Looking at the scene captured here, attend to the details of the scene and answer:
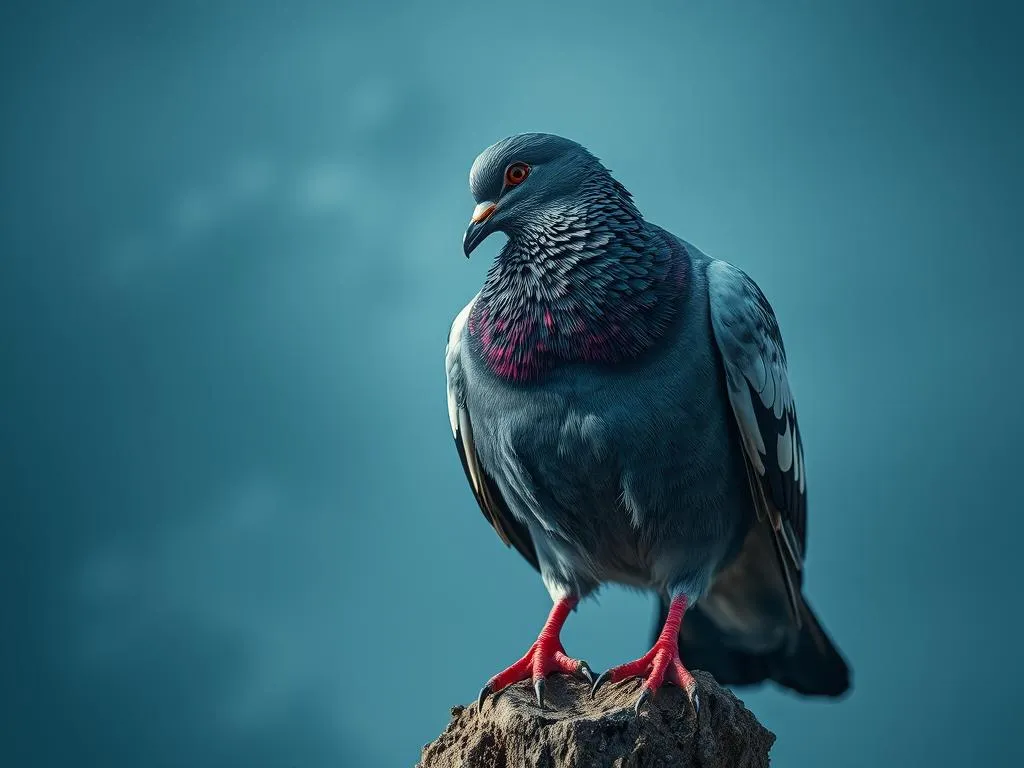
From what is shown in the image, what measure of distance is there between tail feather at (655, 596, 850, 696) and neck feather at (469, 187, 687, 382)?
1426 millimetres

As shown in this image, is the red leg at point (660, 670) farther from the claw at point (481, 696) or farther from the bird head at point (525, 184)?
the bird head at point (525, 184)

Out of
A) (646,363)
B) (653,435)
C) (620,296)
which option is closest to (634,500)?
(653,435)

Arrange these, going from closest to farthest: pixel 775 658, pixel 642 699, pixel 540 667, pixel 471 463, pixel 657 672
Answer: pixel 642 699 < pixel 657 672 < pixel 540 667 < pixel 471 463 < pixel 775 658

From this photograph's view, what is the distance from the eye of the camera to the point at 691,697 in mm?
3598

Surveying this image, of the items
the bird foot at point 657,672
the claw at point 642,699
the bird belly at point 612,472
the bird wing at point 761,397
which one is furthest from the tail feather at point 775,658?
the claw at point 642,699

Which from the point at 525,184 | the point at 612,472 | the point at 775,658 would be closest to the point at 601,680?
the point at 612,472

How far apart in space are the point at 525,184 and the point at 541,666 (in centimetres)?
189

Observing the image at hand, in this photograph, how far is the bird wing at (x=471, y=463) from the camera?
4.50 meters

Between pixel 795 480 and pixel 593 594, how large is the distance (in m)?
0.99

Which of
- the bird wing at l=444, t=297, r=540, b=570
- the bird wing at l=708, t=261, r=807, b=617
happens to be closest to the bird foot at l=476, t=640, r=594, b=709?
the bird wing at l=444, t=297, r=540, b=570

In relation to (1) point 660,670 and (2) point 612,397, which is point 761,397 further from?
(1) point 660,670

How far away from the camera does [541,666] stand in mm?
3979

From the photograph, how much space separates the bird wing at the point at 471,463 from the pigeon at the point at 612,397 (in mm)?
16

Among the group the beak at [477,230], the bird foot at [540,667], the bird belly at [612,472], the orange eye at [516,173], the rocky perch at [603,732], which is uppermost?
the orange eye at [516,173]
